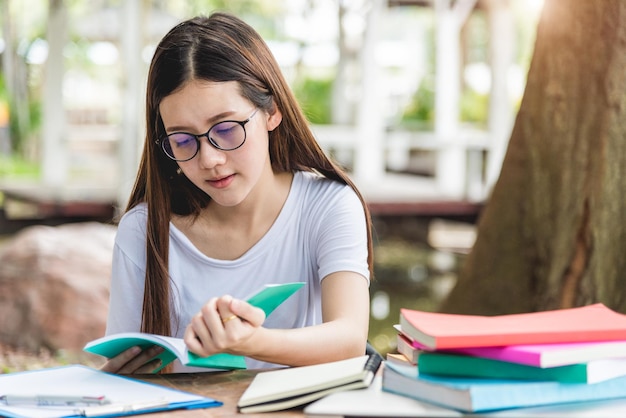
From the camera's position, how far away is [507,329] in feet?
4.99

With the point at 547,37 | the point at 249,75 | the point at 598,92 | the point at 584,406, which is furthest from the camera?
the point at 547,37

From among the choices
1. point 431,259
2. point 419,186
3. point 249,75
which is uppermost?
point 249,75

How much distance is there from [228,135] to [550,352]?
0.88m

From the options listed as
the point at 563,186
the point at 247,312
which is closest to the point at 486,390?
the point at 247,312

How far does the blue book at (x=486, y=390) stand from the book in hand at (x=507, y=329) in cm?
6

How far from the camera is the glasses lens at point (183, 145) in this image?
6.72ft

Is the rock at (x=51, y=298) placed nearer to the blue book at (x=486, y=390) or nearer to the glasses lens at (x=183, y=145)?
the glasses lens at (x=183, y=145)

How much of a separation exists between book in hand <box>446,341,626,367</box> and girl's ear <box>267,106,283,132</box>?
Result: 0.92 metres

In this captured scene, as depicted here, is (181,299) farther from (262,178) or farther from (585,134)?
(585,134)

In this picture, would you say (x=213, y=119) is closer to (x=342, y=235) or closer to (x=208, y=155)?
(x=208, y=155)

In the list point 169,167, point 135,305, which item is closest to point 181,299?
point 135,305

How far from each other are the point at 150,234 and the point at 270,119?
0.38m

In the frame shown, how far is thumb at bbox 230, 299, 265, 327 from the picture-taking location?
1662 millimetres

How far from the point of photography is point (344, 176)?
240cm
